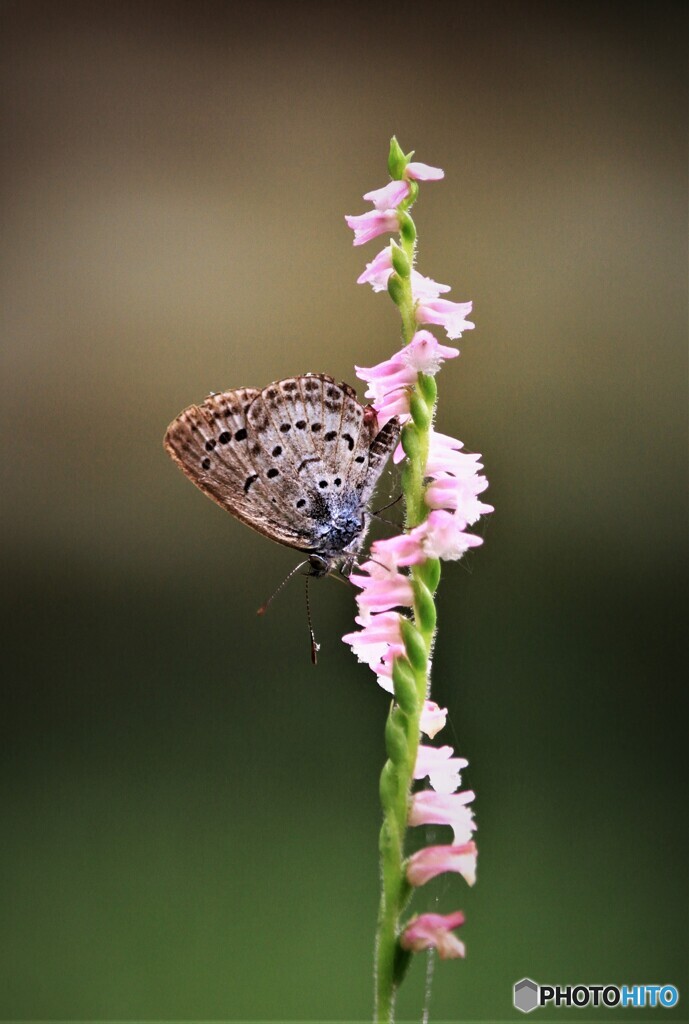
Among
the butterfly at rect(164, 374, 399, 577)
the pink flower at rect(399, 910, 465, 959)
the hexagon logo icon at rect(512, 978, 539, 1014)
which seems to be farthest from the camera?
the hexagon logo icon at rect(512, 978, 539, 1014)

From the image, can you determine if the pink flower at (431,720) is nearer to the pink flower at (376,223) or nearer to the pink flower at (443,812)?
the pink flower at (443,812)

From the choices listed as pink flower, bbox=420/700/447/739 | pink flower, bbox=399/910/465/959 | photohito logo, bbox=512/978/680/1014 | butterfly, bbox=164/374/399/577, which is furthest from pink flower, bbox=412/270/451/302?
photohito logo, bbox=512/978/680/1014

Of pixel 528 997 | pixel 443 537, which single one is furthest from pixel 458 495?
pixel 528 997

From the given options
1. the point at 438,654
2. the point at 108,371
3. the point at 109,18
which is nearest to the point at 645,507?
the point at 438,654

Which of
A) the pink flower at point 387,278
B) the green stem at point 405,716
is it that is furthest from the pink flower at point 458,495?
the pink flower at point 387,278

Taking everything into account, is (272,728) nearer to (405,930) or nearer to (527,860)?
(527,860)

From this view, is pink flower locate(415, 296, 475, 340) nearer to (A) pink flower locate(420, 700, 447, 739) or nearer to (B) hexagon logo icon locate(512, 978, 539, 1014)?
(A) pink flower locate(420, 700, 447, 739)
